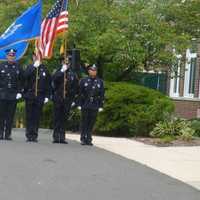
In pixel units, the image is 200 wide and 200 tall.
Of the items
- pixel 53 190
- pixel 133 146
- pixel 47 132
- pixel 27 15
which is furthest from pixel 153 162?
pixel 47 132

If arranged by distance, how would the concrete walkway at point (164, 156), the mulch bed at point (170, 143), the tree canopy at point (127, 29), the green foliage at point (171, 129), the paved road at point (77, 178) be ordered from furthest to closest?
the tree canopy at point (127, 29) < the green foliage at point (171, 129) < the mulch bed at point (170, 143) < the concrete walkway at point (164, 156) < the paved road at point (77, 178)

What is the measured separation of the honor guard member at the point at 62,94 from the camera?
1490 centimetres

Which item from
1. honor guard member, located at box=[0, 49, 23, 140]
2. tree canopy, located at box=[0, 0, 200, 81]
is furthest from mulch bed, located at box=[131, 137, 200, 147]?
honor guard member, located at box=[0, 49, 23, 140]

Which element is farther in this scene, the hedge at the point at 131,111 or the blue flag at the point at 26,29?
the hedge at the point at 131,111

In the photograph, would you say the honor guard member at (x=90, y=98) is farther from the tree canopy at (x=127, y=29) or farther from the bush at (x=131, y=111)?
the tree canopy at (x=127, y=29)

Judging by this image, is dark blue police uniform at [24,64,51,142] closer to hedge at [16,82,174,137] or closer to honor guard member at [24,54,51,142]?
honor guard member at [24,54,51,142]

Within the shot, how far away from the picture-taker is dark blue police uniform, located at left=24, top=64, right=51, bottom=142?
590 inches

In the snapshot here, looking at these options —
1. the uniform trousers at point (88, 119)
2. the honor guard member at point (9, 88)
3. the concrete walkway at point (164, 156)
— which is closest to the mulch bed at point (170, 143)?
the concrete walkway at point (164, 156)

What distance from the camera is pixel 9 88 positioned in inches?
588

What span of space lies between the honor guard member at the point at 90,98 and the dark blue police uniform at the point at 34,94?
0.76 metres

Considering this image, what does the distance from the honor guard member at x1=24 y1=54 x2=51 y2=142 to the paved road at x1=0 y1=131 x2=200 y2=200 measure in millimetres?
1512

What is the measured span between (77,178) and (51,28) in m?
6.34

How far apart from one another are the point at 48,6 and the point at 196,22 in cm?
456

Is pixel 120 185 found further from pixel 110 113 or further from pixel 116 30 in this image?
pixel 116 30
